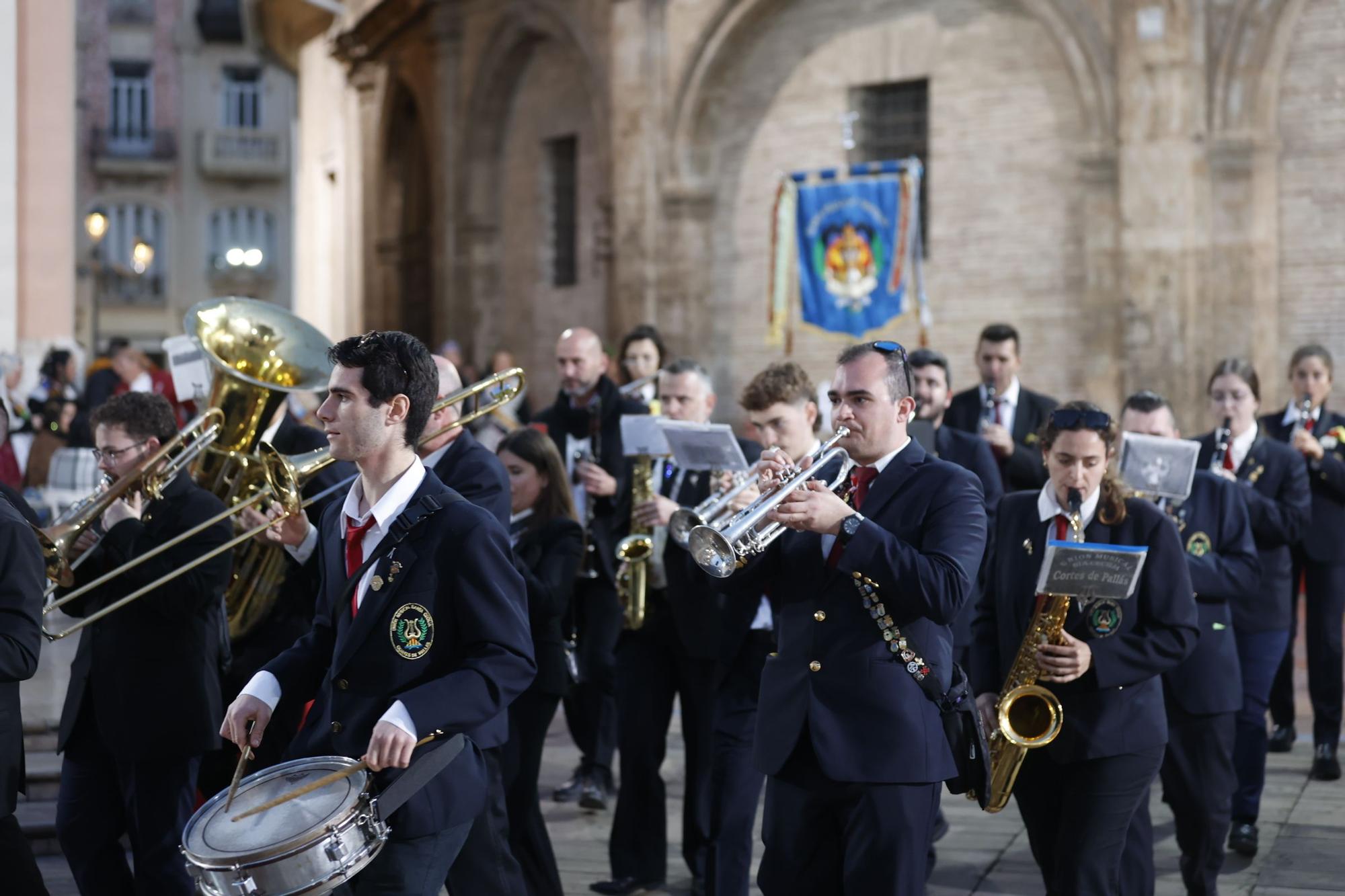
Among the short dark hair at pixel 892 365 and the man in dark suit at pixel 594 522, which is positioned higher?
the short dark hair at pixel 892 365

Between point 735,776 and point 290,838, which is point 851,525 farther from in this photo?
point 735,776

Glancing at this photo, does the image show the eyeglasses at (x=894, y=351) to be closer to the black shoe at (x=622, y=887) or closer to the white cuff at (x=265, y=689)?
the white cuff at (x=265, y=689)

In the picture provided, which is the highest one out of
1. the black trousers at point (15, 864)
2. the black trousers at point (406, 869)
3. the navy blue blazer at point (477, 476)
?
the navy blue blazer at point (477, 476)

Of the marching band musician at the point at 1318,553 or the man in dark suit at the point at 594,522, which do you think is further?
the marching band musician at the point at 1318,553

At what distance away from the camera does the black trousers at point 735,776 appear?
238 inches

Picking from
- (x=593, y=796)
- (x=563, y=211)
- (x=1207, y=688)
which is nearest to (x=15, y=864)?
(x=593, y=796)

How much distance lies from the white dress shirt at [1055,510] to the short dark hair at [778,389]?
0.99 meters

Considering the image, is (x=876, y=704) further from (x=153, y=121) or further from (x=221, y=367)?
(x=153, y=121)

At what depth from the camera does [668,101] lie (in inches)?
766

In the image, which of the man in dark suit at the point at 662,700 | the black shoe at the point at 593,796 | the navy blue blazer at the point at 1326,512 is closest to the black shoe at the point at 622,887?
the man in dark suit at the point at 662,700

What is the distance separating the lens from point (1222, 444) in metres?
8.09

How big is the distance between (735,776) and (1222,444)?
334 cm

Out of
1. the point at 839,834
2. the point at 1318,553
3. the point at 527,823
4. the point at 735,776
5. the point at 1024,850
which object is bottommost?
the point at 1024,850

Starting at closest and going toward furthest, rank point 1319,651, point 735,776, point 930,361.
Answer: point 735,776 < point 930,361 < point 1319,651
